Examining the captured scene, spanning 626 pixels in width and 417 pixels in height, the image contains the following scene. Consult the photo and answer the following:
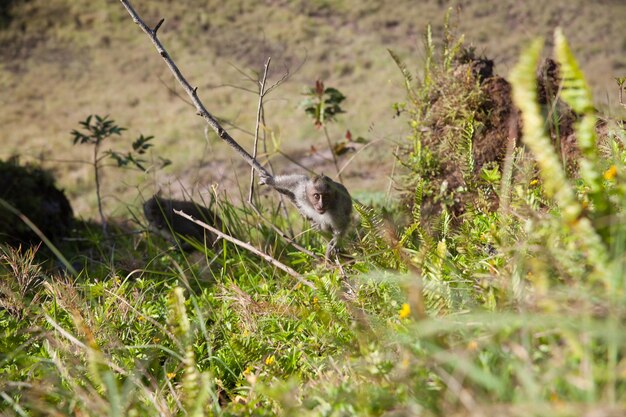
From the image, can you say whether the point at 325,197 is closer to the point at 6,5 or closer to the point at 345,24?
the point at 345,24

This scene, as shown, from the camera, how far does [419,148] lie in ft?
13.2

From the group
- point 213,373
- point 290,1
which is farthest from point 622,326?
point 290,1

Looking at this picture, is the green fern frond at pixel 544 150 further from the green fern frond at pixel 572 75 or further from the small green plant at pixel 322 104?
the small green plant at pixel 322 104

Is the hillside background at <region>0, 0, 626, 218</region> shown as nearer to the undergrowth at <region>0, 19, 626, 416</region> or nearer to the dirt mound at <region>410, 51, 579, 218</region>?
the dirt mound at <region>410, 51, 579, 218</region>

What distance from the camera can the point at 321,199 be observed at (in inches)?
146

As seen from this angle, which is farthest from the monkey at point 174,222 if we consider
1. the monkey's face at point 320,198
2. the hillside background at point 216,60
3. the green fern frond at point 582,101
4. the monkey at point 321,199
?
the green fern frond at point 582,101

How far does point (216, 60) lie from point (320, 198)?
8459 mm

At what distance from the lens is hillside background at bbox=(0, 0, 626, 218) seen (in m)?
9.29

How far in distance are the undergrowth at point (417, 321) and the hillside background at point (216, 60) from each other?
5.12 metres

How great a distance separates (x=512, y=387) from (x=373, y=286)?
1056 mm

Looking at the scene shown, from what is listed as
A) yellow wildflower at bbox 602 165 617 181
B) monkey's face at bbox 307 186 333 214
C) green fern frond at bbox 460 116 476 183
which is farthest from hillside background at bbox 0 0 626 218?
yellow wildflower at bbox 602 165 617 181

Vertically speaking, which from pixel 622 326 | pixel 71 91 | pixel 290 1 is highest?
pixel 290 1

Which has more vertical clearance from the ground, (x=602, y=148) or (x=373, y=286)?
(x=602, y=148)

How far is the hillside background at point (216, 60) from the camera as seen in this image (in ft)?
30.5
